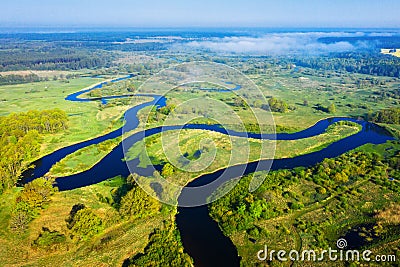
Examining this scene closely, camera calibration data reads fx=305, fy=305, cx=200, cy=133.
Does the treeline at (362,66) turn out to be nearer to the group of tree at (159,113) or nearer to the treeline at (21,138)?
the group of tree at (159,113)

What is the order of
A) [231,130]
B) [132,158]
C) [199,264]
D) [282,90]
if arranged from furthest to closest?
1. [282,90]
2. [231,130]
3. [132,158]
4. [199,264]

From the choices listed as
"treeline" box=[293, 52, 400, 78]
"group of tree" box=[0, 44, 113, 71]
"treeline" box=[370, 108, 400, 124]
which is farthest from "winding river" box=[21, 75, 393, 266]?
"group of tree" box=[0, 44, 113, 71]

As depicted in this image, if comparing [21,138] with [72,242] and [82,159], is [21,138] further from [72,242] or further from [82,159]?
[72,242]

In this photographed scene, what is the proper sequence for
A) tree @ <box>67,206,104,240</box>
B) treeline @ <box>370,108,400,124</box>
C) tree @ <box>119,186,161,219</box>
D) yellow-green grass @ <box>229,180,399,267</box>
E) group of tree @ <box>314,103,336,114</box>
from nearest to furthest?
yellow-green grass @ <box>229,180,399,267</box> < tree @ <box>67,206,104,240</box> < tree @ <box>119,186,161,219</box> < treeline @ <box>370,108,400,124</box> < group of tree @ <box>314,103,336,114</box>

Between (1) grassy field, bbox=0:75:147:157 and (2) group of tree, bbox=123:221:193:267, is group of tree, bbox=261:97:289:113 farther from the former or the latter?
(2) group of tree, bbox=123:221:193:267

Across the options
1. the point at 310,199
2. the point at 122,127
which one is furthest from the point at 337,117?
the point at 122,127

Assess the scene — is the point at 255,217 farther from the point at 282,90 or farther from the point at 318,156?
the point at 282,90

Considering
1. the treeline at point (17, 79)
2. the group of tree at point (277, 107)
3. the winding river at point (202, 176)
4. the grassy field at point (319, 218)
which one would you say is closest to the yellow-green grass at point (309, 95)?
the group of tree at point (277, 107)

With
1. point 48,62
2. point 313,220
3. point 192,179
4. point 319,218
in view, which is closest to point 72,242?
point 192,179
